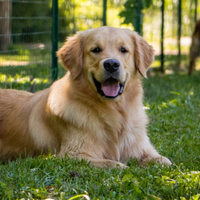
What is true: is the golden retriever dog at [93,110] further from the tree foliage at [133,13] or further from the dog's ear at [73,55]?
the tree foliage at [133,13]

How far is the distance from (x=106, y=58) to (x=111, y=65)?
0.11 meters

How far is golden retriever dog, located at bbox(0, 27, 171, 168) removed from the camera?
363 cm

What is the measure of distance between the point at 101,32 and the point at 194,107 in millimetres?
2704

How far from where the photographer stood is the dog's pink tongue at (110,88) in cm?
365

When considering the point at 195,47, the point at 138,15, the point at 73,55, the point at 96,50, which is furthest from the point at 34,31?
the point at 195,47

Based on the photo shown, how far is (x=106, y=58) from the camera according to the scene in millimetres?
3570

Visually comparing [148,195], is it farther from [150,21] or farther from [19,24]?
[150,21]

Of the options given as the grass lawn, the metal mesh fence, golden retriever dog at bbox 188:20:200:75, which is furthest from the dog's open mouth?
golden retriever dog at bbox 188:20:200:75

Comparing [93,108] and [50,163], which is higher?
[93,108]

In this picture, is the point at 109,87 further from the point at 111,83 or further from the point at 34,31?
the point at 34,31

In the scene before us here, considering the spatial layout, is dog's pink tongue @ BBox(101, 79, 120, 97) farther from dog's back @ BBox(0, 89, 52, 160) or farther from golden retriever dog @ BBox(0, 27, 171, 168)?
dog's back @ BBox(0, 89, 52, 160)

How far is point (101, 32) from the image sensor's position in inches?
148

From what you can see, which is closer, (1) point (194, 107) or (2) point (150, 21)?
(1) point (194, 107)

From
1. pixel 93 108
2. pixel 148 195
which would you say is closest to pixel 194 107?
pixel 93 108
